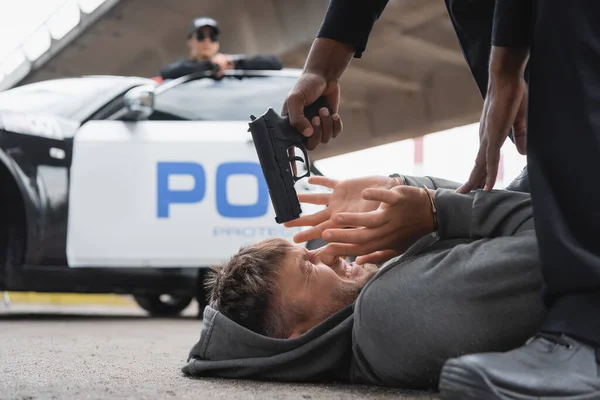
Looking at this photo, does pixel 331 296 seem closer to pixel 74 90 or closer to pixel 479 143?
pixel 479 143

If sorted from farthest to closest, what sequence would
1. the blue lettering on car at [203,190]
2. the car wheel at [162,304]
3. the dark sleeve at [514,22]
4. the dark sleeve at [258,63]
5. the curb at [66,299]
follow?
the curb at [66,299]
the car wheel at [162,304]
the dark sleeve at [258,63]
the blue lettering on car at [203,190]
the dark sleeve at [514,22]

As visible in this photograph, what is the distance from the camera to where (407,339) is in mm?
1407

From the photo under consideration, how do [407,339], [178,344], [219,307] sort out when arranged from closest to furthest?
[407,339] → [219,307] → [178,344]

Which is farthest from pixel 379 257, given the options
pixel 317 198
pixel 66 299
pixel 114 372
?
pixel 66 299

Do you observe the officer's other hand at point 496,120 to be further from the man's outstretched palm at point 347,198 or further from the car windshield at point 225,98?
the car windshield at point 225,98

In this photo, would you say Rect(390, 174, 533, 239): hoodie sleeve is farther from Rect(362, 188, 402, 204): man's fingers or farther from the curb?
the curb

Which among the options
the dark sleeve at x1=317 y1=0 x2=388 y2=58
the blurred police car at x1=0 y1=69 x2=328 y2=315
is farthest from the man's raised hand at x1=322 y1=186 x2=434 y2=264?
the blurred police car at x1=0 y1=69 x2=328 y2=315

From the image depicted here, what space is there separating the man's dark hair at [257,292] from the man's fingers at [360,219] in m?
0.23

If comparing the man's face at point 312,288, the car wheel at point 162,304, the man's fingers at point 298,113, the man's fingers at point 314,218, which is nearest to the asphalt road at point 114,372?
the man's face at point 312,288

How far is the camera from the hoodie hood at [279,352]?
5.23ft

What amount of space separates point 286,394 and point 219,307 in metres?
0.32

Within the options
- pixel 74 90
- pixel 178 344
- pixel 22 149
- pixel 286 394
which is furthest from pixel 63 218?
pixel 286 394

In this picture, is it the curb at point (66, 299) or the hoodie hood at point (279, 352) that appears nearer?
the hoodie hood at point (279, 352)

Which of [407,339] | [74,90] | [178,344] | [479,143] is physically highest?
[74,90]
